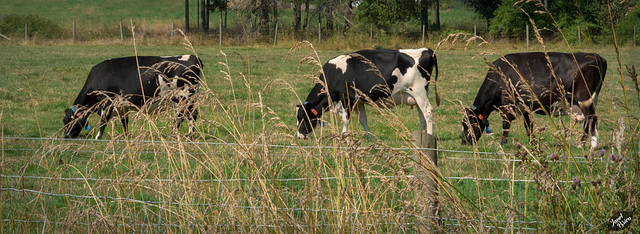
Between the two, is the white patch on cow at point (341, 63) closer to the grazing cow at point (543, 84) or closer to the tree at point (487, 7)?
the grazing cow at point (543, 84)

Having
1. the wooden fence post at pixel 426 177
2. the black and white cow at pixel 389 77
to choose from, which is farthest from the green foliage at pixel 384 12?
the wooden fence post at pixel 426 177

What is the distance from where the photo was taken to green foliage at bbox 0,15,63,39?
3825 cm

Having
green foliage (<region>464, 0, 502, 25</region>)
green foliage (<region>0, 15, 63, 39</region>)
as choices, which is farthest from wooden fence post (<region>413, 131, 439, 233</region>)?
green foliage (<region>464, 0, 502, 25</region>)

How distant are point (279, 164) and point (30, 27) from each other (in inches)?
1595

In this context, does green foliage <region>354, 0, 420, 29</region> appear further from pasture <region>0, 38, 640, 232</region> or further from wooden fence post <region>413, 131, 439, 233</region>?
wooden fence post <region>413, 131, 439, 233</region>

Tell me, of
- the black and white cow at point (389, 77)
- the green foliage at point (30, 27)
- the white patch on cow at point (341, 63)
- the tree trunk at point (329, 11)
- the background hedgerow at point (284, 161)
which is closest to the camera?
the background hedgerow at point (284, 161)

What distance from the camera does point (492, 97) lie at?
10.4m

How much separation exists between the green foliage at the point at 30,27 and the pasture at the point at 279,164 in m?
8.26

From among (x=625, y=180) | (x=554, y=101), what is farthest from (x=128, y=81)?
(x=625, y=180)

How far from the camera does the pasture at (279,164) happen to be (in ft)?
11.0

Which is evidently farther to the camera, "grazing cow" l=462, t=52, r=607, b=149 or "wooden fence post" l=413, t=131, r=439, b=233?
"grazing cow" l=462, t=52, r=607, b=149

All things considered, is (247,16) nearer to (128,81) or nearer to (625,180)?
(128,81)

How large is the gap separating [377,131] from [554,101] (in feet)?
8.99

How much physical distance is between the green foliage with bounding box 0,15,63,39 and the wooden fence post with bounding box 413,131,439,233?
37026 millimetres
